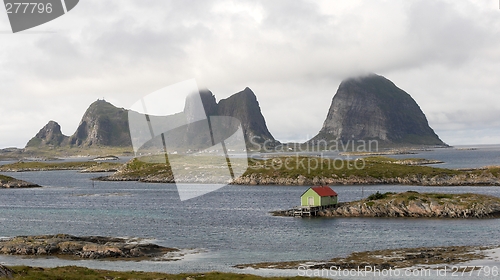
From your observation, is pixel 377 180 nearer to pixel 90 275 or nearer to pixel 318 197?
pixel 318 197

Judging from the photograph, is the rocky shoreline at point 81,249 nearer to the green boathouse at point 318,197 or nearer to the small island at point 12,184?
the green boathouse at point 318,197

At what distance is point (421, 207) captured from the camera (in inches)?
3450

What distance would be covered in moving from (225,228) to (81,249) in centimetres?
2602

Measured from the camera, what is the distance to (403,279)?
45531 mm

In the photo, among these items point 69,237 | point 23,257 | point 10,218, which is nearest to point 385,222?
point 69,237

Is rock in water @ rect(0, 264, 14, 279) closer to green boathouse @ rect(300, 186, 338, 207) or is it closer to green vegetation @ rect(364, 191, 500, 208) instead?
green boathouse @ rect(300, 186, 338, 207)

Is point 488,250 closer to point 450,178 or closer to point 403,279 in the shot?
point 403,279

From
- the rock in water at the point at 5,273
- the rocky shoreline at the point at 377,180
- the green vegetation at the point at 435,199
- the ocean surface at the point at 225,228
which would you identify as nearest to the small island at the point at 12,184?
the ocean surface at the point at 225,228

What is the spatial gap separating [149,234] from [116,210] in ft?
108

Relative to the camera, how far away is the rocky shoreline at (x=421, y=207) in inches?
3342

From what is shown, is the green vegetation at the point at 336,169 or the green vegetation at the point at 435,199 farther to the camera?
the green vegetation at the point at 336,169

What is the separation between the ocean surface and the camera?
5881cm

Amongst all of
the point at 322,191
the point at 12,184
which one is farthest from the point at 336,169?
the point at 12,184

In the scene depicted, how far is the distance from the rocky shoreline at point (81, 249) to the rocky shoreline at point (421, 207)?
39.3m
